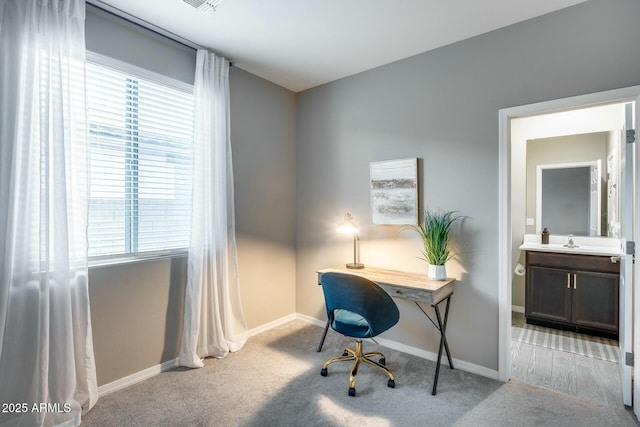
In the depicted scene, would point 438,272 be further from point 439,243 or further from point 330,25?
point 330,25

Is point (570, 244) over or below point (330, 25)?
below

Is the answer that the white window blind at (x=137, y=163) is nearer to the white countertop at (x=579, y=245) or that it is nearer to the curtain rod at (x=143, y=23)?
the curtain rod at (x=143, y=23)

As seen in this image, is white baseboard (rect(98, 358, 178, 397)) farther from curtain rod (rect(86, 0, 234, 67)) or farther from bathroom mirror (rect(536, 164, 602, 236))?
bathroom mirror (rect(536, 164, 602, 236))

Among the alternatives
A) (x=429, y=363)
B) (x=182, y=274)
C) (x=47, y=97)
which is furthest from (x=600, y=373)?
(x=47, y=97)

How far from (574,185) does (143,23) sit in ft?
15.1

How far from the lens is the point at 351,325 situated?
2.42m

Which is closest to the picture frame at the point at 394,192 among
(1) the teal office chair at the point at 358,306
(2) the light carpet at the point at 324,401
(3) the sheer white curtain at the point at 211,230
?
(1) the teal office chair at the point at 358,306

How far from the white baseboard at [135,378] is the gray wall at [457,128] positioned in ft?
5.30

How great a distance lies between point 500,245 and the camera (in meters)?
2.52

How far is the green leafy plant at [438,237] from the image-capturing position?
104 inches

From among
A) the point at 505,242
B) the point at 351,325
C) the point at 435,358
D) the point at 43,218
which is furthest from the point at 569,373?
the point at 43,218

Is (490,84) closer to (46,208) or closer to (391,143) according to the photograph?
(391,143)

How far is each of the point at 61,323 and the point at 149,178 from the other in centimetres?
115

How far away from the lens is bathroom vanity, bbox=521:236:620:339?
3.16m
